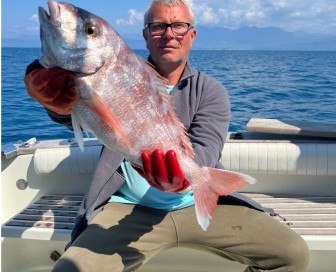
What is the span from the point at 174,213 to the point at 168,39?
1.32 meters

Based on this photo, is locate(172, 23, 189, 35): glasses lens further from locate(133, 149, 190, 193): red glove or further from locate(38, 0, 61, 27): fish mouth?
locate(38, 0, 61, 27): fish mouth

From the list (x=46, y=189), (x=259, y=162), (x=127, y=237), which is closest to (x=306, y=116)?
(x=259, y=162)

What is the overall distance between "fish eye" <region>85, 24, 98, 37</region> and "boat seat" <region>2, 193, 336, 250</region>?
210cm

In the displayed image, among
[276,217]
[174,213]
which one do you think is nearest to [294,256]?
[174,213]

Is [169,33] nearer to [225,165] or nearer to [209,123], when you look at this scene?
[209,123]

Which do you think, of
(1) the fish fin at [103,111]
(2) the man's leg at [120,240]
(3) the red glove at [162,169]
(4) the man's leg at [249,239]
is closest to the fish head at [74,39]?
Result: (1) the fish fin at [103,111]

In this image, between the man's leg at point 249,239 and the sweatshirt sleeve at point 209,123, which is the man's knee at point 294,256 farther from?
the sweatshirt sleeve at point 209,123

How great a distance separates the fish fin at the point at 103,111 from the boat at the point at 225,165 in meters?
1.92

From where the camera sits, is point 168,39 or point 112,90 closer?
point 112,90

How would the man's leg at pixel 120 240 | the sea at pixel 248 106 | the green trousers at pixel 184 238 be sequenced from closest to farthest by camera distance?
1. the man's leg at pixel 120 240
2. the green trousers at pixel 184 238
3. the sea at pixel 248 106

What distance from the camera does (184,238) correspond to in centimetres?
275

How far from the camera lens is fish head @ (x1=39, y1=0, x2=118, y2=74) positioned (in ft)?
5.21

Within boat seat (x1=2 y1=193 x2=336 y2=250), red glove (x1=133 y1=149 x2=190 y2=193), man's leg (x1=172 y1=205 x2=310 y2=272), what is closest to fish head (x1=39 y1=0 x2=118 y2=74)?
red glove (x1=133 y1=149 x2=190 y2=193)

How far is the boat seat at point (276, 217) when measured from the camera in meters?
3.24
